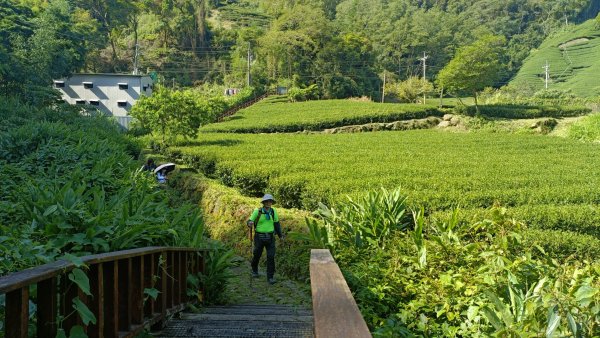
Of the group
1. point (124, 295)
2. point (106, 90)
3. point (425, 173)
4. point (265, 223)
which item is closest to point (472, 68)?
point (106, 90)

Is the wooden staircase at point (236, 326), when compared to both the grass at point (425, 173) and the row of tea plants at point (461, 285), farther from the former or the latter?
the grass at point (425, 173)

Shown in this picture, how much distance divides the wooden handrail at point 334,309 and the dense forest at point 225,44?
31663 millimetres

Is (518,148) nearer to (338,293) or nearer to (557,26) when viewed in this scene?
(338,293)

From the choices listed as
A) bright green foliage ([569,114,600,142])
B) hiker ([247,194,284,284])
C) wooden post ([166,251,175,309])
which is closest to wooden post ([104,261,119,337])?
wooden post ([166,251,175,309])

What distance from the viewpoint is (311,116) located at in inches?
1419

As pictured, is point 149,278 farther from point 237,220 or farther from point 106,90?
point 106,90

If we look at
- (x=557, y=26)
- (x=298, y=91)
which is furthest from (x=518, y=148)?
(x=557, y=26)

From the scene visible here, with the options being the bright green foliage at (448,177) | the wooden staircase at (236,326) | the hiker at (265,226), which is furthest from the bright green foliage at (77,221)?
the bright green foliage at (448,177)

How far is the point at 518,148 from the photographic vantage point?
841 inches

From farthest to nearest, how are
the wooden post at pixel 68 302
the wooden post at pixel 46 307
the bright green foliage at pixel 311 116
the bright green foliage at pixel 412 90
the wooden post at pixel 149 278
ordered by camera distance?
the bright green foliage at pixel 412 90
the bright green foliage at pixel 311 116
the wooden post at pixel 149 278
the wooden post at pixel 68 302
the wooden post at pixel 46 307

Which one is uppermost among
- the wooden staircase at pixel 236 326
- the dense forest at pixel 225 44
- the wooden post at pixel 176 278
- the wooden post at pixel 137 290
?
the dense forest at pixel 225 44

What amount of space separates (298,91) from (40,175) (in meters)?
41.3

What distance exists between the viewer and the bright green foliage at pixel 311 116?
33.0 m

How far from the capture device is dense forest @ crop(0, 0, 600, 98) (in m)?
33.1
